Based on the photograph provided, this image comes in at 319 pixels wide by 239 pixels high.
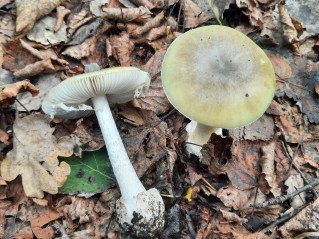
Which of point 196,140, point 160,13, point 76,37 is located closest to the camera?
point 196,140

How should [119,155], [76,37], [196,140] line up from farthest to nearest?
[76,37], [196,140], [119,155]

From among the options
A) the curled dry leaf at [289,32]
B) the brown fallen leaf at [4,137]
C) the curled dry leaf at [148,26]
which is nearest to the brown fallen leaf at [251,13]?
the curled dry leaf at [289,32]

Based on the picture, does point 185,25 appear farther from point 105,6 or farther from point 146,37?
point 105,6

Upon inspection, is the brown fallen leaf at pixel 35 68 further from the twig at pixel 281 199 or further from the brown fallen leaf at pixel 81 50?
the twig at pixel 281 199

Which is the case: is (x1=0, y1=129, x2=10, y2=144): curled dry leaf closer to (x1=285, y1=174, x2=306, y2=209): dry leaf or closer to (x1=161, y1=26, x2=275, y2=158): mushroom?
(x1=161, y1=26, x2=275, y2=158): mushroom

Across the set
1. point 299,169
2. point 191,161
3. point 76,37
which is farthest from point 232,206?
point 76,37

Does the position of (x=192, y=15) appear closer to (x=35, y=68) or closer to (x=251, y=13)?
(x=251, y=13)

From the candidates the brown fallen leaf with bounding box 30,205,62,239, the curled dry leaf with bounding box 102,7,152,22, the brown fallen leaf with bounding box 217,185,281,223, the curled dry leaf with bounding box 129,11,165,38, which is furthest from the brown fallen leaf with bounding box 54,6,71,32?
the brown fallen leaf with bounding box 217,185,281,223
